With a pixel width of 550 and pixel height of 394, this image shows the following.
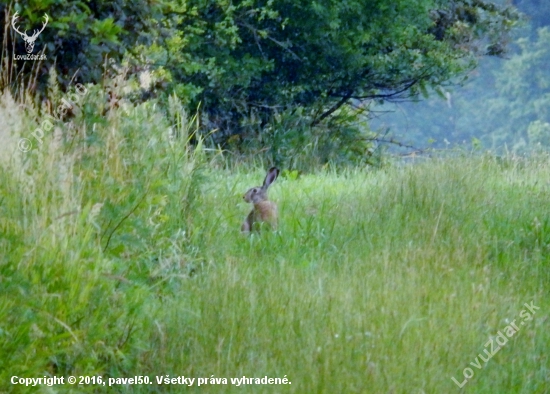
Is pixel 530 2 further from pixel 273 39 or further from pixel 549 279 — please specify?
pixel 549 279

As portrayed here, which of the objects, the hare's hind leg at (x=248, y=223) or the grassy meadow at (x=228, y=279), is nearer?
the grassy meadow at (x=228, y=279)

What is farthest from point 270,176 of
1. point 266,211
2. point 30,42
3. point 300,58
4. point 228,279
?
point 300,58

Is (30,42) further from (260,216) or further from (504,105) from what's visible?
(504,105)

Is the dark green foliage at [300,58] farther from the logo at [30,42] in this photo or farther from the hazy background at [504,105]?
the hazy background at [504,105]

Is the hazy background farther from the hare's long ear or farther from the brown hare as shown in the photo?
the brown hare

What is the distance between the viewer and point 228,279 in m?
6.36

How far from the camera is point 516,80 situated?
40375mm

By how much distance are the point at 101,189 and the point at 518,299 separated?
2926 mm

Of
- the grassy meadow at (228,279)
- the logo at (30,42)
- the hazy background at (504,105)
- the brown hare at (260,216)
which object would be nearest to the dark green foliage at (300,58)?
the logo at (30,42)

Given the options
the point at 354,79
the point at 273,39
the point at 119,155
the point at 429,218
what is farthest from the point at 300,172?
the point at 119,155

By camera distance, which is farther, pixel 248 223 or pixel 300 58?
pixel 300 58

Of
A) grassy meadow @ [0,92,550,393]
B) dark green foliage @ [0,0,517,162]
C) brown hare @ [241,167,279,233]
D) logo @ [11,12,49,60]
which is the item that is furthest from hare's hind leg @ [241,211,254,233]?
dark green foliage @ [0,0,517,162]

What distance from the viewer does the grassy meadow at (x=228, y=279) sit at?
206 inches

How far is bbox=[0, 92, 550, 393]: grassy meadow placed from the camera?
5234 mm
